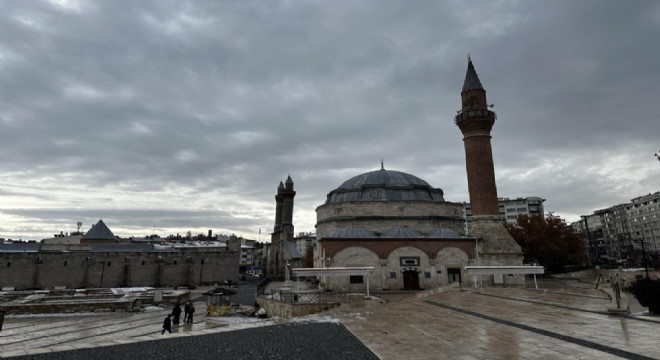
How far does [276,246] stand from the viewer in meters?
58.6

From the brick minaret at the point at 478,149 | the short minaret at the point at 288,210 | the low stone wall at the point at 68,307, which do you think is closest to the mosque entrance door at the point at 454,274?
the brick minaret at the point at 478,149

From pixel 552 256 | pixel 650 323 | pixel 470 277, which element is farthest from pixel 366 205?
pixel 650 323

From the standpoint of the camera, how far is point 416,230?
3462 centimetres

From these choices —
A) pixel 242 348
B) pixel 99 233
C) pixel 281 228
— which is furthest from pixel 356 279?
pixel 99 233

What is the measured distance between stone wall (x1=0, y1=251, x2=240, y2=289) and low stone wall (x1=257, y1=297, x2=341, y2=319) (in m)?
27.3

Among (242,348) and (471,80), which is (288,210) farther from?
(242,348)

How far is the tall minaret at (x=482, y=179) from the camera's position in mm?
30312

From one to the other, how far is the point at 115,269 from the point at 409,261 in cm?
3539

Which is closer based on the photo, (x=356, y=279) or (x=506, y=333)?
(x=506, y=333)

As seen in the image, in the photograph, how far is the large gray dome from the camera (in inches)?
1451

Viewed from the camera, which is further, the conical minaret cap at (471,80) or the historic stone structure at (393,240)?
the conical minaret cap at (471,80)

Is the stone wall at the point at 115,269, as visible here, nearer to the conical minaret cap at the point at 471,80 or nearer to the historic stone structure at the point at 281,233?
the historic stone structure at the point at 281,233

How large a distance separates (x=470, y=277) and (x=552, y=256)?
1544cm

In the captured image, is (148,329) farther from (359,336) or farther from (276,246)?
(276,246)
